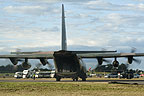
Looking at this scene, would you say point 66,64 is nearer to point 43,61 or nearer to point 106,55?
point 106,55

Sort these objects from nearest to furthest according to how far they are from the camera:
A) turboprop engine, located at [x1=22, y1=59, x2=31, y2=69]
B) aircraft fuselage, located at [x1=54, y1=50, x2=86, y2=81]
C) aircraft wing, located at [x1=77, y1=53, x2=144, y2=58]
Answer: aircraft fuselage, located at [x1=54, y1=50, x2=86, y2=81] < aircraft wing, located at [x1=77, y1=53, x2=144, y2=58] < turboprop engine, located at [x1=22, y1=59, x2=31, y2=69]

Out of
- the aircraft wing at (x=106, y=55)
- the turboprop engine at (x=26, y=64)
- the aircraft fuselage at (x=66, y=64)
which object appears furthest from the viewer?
the turboprop engine at (x=26, y=64)

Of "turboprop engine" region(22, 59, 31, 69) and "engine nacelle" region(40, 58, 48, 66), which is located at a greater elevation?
"engine nacelle" region(40, 58, 48, 66)

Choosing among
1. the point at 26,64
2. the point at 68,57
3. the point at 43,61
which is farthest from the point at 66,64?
the point at 26,64

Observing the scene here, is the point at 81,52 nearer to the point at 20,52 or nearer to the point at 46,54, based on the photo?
the point at 46,54

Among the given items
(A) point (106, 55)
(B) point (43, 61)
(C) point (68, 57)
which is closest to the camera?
(C) point (68, 57)

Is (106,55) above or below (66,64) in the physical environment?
above

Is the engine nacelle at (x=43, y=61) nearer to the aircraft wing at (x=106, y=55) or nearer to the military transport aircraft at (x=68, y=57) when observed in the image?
the military transport aircraft at (x=68, y=57)

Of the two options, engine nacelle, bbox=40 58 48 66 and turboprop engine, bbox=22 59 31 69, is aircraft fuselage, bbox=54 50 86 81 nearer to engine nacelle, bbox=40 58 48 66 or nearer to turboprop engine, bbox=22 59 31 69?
engine nacelle, bbox=40 58 48 66

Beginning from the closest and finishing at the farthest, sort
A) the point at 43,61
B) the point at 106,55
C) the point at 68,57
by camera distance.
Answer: the point at 68,57 → the point at 106,55 → the point at 43,61

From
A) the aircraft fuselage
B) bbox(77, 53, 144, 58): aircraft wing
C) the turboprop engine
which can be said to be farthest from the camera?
the turboprop engine

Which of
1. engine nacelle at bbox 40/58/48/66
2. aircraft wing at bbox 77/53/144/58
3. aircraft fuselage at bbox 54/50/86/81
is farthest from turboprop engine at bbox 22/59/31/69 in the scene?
aircraft wing at bbox 77/53/144/58

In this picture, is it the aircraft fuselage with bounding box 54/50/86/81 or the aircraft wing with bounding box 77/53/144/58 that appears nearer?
the aircraft fuselage with bounding box 54/50/86/81

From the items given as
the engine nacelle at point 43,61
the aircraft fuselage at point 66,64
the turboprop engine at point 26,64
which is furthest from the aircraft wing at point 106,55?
the turboprop engine at point 26,64
